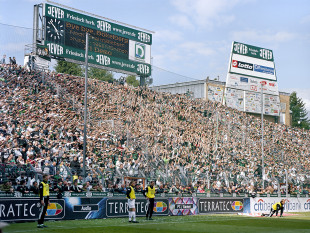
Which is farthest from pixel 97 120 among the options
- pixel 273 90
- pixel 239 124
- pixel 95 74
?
pixel 95 74

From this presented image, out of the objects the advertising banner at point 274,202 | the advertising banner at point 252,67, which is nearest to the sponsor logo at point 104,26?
the advertising banner at point 274,202

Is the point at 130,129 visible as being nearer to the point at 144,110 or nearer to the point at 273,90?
the point at 144,110

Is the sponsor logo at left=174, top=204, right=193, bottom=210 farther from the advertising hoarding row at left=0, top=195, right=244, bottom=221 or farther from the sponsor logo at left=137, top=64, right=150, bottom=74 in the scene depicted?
the sponsor logo at left=137, top=64, right=150, bottom=74

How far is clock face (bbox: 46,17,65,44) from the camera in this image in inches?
1459

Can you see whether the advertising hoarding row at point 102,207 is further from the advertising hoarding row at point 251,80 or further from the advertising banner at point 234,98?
the advertising hoarding row at point 251,80

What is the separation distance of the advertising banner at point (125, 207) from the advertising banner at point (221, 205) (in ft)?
12.1

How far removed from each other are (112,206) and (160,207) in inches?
141

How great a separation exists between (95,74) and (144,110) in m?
49.4

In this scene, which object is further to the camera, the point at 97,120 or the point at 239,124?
the point at 239,124

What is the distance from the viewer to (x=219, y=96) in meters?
57.6

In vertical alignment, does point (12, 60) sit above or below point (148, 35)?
below

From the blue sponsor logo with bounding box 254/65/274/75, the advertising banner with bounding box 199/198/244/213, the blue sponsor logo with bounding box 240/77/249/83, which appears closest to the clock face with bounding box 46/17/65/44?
the advertising banner with bounding box 199/198/244/213

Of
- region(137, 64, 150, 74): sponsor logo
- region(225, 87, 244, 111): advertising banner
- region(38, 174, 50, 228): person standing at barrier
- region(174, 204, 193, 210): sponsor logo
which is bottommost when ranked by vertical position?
region(174, 204, 193, 210): sponsor logo

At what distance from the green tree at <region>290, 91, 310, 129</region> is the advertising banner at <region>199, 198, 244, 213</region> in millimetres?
74956
